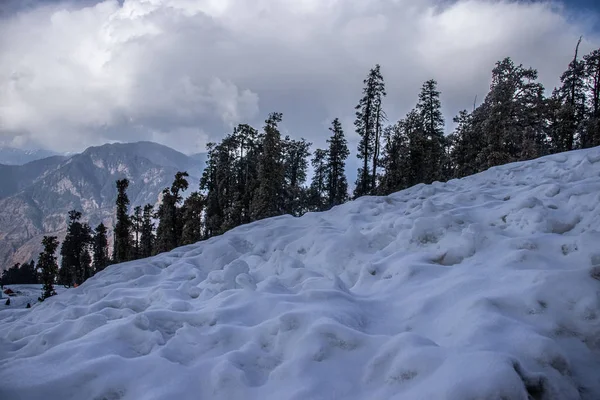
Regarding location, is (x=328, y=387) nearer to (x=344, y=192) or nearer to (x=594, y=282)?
(x=594, y=282)

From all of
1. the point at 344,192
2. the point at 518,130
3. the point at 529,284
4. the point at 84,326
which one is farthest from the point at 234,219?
the point at 529,284

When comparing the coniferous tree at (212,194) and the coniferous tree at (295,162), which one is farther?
the coniferous tree at (295,162)

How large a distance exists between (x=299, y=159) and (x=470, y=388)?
1694 inches

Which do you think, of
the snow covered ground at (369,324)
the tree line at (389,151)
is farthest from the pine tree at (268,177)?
the snow covered ground at (369,324)

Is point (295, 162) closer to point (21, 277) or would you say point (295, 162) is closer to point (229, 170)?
point (229, 170)

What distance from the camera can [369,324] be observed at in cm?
412

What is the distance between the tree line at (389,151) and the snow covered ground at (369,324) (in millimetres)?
20192

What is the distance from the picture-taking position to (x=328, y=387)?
3.01 m

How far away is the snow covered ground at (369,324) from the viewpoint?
293 centimetres

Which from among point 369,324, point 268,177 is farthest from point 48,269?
point 369,324

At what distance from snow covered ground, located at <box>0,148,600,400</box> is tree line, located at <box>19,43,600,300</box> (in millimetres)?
20192

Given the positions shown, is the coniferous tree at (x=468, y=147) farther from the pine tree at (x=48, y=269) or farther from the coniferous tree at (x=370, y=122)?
the pine tree at (x=48, y=269)

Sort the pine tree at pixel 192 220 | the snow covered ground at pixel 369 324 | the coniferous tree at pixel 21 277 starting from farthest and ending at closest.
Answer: the coniferous tree at pixel 21 277, the pine tree at pixel 192 220, the snow covered ground at pixel 369 324

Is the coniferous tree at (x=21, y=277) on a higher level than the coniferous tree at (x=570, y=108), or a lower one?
lower
